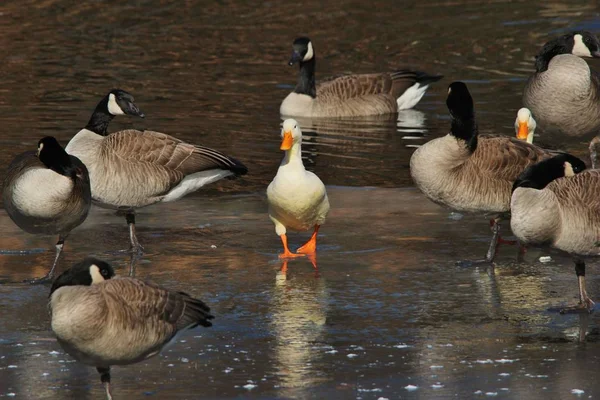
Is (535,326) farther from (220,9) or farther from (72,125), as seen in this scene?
(220,9)

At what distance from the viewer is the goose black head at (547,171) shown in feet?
30.9

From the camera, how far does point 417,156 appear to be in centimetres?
1124

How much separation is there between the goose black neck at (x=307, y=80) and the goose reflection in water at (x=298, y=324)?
9567 millimetres

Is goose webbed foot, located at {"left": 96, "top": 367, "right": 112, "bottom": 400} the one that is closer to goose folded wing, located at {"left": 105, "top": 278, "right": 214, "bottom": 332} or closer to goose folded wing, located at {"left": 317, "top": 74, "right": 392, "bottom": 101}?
goose folded wing, located at {"left": 105, "top": 278, "right": 214, "bottom": 332}

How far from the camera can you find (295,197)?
11164 mm

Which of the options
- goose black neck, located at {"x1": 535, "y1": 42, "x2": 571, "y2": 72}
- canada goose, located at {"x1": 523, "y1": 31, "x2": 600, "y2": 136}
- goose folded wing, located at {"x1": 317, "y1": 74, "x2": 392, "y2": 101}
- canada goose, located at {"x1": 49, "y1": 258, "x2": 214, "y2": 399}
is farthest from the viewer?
goose folded wing, located at {"x1": 317, "y1": 74, "x2": 392, "y2": 101}

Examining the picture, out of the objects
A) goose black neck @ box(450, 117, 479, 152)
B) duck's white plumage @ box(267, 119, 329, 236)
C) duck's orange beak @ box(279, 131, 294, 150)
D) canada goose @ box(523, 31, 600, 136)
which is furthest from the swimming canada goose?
canada goose @ box(523, 31, 600, 136)

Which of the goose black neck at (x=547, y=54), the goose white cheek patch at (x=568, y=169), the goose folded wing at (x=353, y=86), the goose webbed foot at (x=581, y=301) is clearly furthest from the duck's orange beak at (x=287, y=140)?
the goose folded wing at (x=353, y=86)

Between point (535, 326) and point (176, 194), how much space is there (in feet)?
14.8

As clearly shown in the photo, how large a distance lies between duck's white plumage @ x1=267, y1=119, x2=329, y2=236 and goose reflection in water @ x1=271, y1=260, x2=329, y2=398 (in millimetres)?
482

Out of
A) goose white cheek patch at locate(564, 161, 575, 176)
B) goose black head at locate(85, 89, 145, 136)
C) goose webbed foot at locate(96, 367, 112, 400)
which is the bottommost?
goose webbed foot at locate(96, 367, 112, 400)

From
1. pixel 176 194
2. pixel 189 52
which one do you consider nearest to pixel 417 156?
pixel 176 194

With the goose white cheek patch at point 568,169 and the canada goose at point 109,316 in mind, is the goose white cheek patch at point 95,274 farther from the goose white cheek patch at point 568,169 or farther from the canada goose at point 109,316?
the goose white cheek patch at point 568,169

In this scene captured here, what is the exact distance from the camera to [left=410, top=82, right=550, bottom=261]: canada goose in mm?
11047
